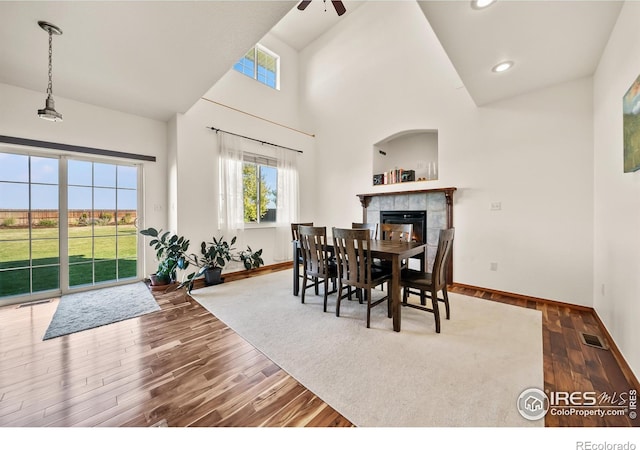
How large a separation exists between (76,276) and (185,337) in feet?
8.41

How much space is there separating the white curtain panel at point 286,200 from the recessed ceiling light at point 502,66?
3.58 meters

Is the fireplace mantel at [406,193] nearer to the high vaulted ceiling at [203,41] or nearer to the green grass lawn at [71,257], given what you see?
the high vaulted ceiling at [203,41]

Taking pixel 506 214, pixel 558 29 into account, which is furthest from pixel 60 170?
pixel 506 214

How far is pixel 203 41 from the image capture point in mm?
2242

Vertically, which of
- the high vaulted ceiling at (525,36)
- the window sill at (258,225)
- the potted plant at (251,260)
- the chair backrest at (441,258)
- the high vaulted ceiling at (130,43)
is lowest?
the potted plant at (251,260)

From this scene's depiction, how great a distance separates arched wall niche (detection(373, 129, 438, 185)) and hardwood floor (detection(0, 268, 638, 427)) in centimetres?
274

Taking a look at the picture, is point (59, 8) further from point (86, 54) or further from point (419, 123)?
point (419, 123)

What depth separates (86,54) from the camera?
236 centimetres

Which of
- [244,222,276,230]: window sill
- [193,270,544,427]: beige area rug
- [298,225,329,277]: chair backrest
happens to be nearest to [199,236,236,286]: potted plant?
[244,222,276,230]: window sill

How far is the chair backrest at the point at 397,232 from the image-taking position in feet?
10.7

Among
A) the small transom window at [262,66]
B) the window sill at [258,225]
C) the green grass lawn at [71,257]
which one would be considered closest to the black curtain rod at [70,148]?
the green grass lawn at [71,257]

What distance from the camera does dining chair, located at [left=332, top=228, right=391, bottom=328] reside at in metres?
2.31

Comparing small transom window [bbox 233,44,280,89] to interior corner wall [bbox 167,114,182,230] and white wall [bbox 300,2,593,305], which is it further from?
interior corner wall [bbox 167,114,182,230]
